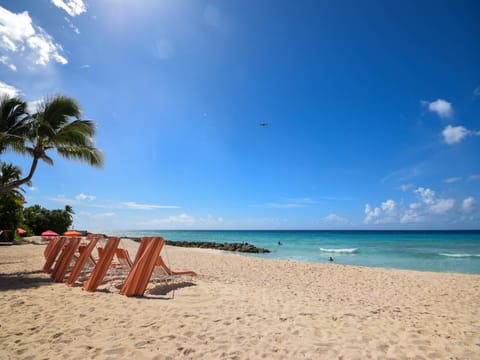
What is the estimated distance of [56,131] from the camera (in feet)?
30.0

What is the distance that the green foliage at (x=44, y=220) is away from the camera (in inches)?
1298

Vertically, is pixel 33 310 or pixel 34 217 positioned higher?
pixel 34 217

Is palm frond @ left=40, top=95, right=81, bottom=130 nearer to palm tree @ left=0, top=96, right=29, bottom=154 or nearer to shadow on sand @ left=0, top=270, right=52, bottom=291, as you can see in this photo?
palm tree @ left=0, top=96, right=29, bottom=154

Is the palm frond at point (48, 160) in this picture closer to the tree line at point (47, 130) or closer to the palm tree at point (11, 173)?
the tree line at point (47, 130)

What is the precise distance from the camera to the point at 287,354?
9.89 ft

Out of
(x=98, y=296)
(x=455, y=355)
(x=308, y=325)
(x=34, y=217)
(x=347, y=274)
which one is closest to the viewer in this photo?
(x=455, y=355)

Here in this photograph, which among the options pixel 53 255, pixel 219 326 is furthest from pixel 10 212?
pixel 219 326

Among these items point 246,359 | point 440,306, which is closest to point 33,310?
point 246,359

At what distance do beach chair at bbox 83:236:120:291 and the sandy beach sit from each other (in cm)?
30

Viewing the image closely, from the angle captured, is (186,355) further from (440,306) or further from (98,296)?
(440,306)

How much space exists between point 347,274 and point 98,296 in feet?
30.7

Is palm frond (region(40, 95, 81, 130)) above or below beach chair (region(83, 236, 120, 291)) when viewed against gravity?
above

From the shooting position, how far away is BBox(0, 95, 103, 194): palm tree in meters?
8.93

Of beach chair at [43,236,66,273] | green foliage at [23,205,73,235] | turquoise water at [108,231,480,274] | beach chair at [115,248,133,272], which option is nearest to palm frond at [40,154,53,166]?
beach chair at [43,236,66,273]
